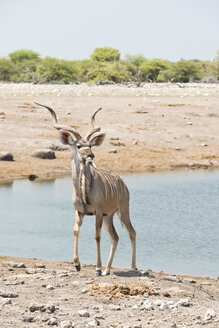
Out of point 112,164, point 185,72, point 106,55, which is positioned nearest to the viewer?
point 112,164

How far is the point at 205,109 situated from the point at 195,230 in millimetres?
23871

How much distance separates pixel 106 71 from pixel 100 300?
5625cm

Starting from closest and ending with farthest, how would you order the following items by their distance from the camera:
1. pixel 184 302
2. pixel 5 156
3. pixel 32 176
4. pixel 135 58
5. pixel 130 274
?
pixel 184 302, pixel 130 274, pixel 32 176, pixel 5 156, pixel 135 58

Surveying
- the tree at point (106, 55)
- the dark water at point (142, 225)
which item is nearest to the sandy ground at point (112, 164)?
the dark water at point (142, 225)

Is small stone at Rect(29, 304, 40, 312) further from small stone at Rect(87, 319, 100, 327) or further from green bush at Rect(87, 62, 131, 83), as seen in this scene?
green bush at Rect(87, 62, 131, 83)

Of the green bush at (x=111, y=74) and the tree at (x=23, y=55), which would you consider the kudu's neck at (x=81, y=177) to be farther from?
the tree at (x=23, y=55)

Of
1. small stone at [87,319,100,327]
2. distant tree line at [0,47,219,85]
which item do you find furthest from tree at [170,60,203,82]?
small stone at [87,319,100,327]

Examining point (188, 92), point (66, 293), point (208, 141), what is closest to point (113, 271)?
point (66, 293)

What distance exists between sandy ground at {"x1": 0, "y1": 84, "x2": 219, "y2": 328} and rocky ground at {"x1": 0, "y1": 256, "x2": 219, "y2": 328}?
0.04 ft

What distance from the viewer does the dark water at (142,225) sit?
1412cm

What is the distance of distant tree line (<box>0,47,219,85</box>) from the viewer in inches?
2539

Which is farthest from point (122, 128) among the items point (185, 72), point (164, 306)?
point (185, 72)

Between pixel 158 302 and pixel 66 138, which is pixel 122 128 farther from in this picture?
pixel 158 302

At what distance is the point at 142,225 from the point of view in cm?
1750
